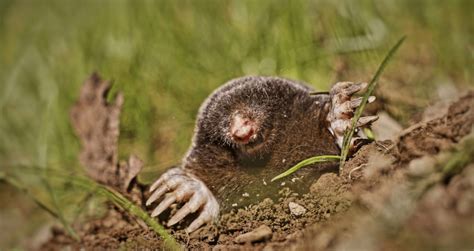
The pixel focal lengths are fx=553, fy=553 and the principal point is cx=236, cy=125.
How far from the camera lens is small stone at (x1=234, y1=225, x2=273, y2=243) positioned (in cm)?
149

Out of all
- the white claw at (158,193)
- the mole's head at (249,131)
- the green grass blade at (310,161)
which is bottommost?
the white claw at (158,193)

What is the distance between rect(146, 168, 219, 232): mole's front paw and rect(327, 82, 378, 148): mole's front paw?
1.46 feet

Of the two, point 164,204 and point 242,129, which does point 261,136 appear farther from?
point 164,204

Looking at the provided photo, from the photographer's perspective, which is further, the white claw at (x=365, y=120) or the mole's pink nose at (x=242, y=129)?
the mole's pink nose at (x=242, y=129)

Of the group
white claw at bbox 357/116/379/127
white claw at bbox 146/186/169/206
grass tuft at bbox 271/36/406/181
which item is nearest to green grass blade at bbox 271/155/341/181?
grass tuft at bbox 271/36/406/181

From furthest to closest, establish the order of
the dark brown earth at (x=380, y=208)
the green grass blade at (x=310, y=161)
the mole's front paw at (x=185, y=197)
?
1. the mole's front paw at (x=185, y=197)
2. the green grass blade at (x=310, y=161)
3. the dark brown earth at (x=380, y=208)

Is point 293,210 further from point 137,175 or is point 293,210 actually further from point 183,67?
point 183,67

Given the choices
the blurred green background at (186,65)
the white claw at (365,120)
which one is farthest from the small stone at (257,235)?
the blurred green background at (186,65)

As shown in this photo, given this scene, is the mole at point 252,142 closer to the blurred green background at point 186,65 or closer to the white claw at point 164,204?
the white claw at point 164,204

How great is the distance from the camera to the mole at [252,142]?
1672 millimetres

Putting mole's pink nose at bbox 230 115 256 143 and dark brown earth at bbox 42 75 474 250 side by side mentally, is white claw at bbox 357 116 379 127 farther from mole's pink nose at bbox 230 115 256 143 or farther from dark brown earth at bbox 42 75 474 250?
mole's pink nose at bbox 230 115 256 143

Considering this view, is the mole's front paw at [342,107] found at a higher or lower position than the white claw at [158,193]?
higher

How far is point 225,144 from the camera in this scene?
177 cm

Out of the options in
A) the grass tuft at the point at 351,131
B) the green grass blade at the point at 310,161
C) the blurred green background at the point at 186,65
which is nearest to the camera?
the grass tuft at the point at 351,131
